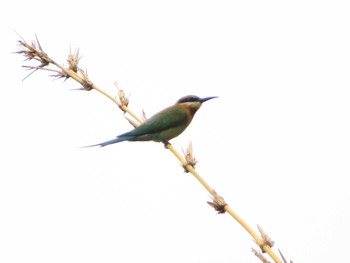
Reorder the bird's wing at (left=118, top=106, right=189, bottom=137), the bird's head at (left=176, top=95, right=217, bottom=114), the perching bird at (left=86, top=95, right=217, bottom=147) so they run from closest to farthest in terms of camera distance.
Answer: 1. the perching bird at (left=86, top=95, right=217, bottom=147)
2. the bird's wing at (left=118, top=106, right=189, bottom=137)
3. the bird's head at (left=176, top=95, right=217, bottom=114)

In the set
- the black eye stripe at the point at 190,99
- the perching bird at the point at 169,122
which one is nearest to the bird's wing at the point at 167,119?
the perching bird at the point at 169,122

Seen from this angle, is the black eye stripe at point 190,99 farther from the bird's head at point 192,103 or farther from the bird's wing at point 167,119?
the bird's wing at point 167,119

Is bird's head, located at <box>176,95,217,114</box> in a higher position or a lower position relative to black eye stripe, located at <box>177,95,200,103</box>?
lower

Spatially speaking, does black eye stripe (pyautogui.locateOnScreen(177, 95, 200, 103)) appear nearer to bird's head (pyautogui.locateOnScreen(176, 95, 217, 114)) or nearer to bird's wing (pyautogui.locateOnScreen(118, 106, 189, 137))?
bird's head (pyautogui.locateOnScreen(176, 95, 217, 114))

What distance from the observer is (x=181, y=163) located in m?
3.11

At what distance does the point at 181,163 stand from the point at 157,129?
2.39 m

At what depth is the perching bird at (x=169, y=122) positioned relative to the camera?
209 inches

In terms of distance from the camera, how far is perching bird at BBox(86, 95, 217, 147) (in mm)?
5305

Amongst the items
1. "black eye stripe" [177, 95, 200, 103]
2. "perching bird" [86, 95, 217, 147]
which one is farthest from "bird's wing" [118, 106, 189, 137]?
"black eye stripe" [177, 95, 200, 103]

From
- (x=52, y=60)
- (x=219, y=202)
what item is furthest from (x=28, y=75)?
(x=219, y=202)

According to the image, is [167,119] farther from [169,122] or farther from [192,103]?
[192,103]

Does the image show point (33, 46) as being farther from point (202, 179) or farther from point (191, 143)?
point (202, 179)

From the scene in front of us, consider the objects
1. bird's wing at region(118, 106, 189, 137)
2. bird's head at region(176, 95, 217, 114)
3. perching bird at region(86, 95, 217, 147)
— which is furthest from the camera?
bird's head at region(176, 95, 217, 114)

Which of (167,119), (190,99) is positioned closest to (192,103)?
(190,99)
